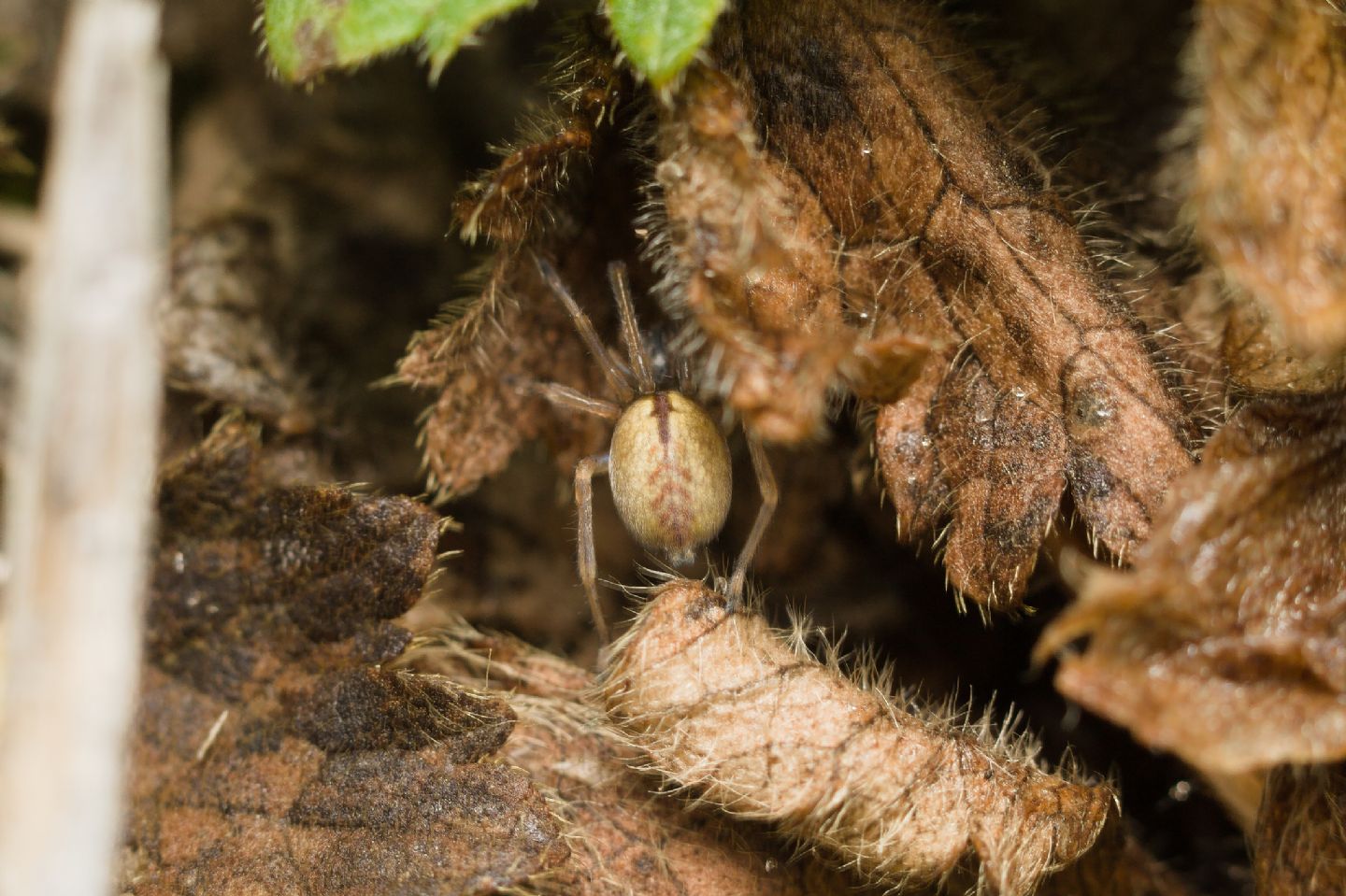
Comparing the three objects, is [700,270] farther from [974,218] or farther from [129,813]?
[129,813]

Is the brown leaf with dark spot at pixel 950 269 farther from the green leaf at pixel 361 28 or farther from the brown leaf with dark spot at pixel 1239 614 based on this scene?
the green leaf at pixel 361 28

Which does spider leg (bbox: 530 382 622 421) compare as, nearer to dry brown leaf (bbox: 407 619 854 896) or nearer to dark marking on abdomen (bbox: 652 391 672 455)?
dark marking on abdomen (bbox: 652 391 672 455)

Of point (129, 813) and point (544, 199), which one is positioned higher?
point (544, 199)

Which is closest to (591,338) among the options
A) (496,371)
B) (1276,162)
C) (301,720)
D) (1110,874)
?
(496,371)

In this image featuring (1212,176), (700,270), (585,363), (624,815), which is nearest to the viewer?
(1212,176)

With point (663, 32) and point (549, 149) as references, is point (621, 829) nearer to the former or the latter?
point (549, 149)

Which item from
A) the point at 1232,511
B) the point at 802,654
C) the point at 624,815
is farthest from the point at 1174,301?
the point at 624,815
